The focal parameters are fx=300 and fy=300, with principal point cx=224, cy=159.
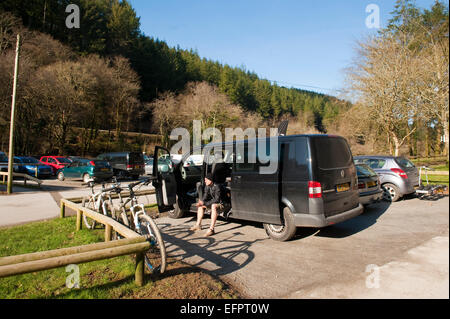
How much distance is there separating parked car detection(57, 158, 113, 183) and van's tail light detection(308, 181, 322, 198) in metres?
17.3

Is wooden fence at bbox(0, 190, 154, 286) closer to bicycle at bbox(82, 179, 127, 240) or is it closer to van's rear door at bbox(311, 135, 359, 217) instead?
bicycle at bbox(82, 179, 127, 240)

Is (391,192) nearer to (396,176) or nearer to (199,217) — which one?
(396,176)

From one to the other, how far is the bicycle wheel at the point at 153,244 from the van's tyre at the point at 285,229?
2289mm

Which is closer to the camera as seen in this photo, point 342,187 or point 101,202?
point 342,187

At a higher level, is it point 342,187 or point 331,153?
point 331,153

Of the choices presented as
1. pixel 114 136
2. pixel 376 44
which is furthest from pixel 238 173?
pixel 114 136

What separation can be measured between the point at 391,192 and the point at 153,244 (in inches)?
345

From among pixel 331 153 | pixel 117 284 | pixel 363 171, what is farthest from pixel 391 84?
pixel 117 284

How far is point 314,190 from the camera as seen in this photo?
525cm

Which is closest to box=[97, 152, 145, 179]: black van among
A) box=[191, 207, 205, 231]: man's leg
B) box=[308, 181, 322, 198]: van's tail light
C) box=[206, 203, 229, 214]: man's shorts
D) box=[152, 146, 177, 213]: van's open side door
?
box=[152, 146, 177, 213]: van's open side door

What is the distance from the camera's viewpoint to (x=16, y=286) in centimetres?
403

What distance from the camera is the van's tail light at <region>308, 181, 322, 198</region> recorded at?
5234 millimetres

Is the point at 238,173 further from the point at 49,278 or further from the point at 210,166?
the point at 49,278

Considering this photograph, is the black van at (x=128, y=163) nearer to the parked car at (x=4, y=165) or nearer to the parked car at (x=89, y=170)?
the parked car at (x=89, y=170)
